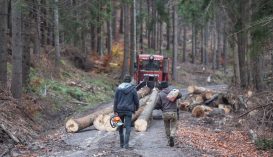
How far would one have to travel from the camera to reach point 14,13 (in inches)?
685

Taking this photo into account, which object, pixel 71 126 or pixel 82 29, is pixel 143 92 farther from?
pixel 71 126

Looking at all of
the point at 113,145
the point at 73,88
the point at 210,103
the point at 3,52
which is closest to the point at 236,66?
the point at 210,103

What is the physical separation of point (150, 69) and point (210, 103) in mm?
7460

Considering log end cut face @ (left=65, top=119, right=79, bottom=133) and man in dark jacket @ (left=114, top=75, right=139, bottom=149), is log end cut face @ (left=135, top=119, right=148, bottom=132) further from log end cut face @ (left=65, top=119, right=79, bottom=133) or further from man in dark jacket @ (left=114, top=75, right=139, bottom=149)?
man in dark jacket @ (left=114, top=75, right=139, bottom=149)

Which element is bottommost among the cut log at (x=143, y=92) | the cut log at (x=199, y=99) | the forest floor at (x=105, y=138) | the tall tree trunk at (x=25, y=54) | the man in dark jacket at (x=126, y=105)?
the forest floor at (x=105, y=138)

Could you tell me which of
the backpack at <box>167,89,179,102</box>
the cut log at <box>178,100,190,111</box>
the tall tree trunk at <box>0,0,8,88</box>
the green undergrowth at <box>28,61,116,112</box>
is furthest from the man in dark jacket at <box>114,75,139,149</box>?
the cut log at <box>178,100,190,111</box>

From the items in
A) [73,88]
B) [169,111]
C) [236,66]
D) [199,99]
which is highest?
[236,66]

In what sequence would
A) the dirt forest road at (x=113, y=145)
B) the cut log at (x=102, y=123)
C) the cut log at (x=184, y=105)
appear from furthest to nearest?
the cut log at (x=184, y=105) → the cut log at (x=102, y=123) → the dirt forest road at (x=113, y=145)

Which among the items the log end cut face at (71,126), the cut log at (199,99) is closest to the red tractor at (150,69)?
the cut log at (199,99)

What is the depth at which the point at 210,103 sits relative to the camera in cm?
2245

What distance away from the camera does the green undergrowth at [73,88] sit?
2234cm

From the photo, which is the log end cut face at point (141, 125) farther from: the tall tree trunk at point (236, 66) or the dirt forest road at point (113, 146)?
the tall tree trunk at point (236, 66)

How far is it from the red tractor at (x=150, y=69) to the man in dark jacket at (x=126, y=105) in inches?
597

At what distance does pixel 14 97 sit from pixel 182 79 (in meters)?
28.1
